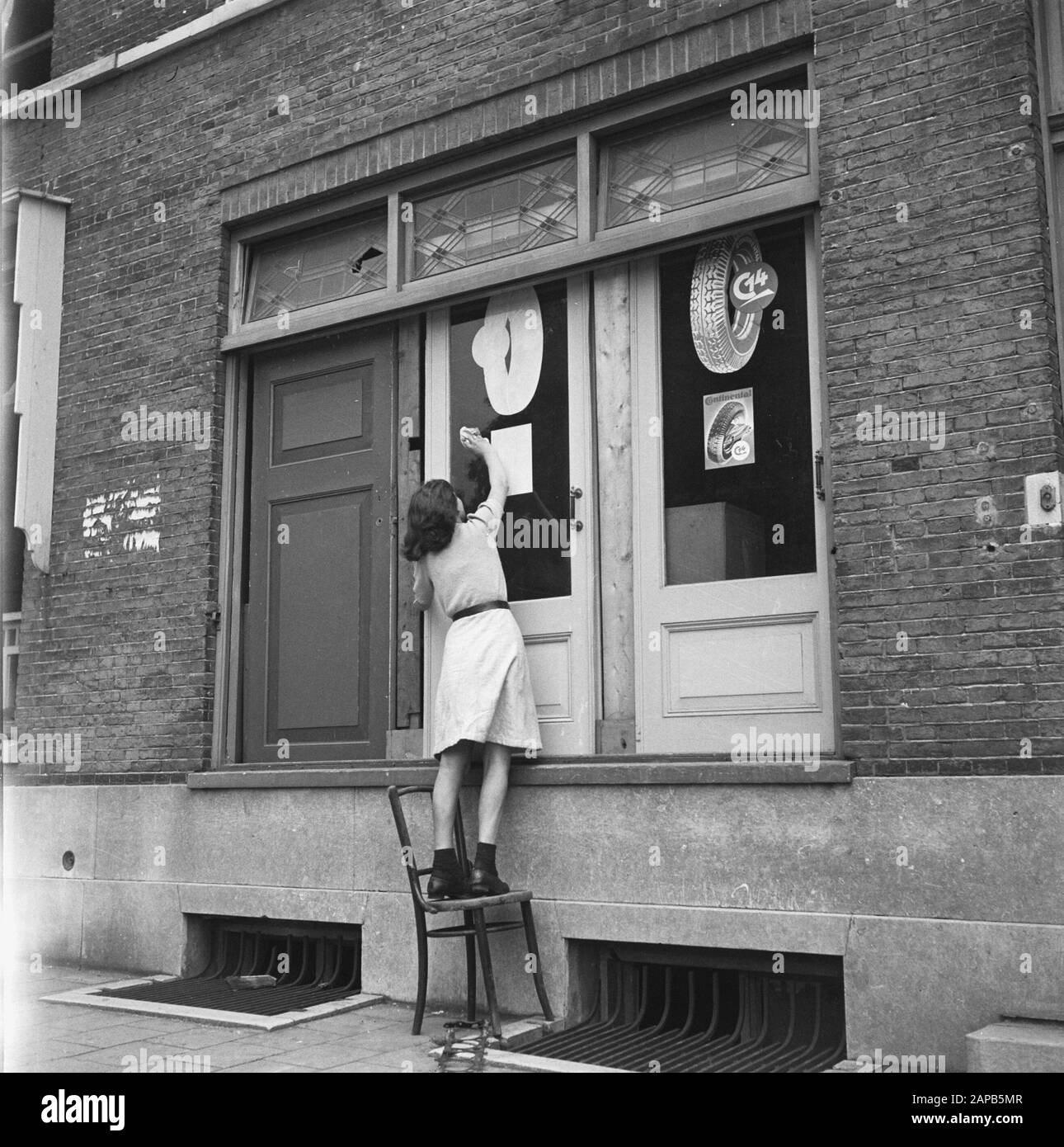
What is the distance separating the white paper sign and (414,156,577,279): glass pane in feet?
3.38

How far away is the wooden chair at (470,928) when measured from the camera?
5.83 meters

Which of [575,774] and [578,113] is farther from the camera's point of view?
[578,113]

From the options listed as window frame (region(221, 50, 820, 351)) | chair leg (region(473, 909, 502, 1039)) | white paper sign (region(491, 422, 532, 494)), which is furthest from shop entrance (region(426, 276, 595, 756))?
chair leg (region(473, 909, 502, 1039))

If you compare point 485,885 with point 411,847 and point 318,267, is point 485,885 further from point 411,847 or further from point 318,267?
point 318,267

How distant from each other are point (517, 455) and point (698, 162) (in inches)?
73.5

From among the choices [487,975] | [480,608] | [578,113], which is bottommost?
[487,975]

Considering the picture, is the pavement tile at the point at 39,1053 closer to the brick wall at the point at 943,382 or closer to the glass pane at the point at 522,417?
the glass pane at the point at 522,417

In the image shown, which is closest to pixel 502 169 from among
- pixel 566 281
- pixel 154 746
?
pixel 566 281

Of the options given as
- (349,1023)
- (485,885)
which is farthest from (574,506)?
(349,1023)

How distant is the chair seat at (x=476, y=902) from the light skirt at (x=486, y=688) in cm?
78

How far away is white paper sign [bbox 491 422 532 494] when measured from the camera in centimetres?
725

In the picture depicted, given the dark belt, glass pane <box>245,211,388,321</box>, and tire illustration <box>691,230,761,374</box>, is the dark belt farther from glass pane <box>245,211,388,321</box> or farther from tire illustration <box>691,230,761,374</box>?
glass pane <box>245,211,388,321</box>

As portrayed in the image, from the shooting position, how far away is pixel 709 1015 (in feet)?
20.6

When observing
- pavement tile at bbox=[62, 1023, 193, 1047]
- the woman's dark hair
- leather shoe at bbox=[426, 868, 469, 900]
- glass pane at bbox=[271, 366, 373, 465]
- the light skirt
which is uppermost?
glass pane at bbox=[271, 366, 373, 465]
